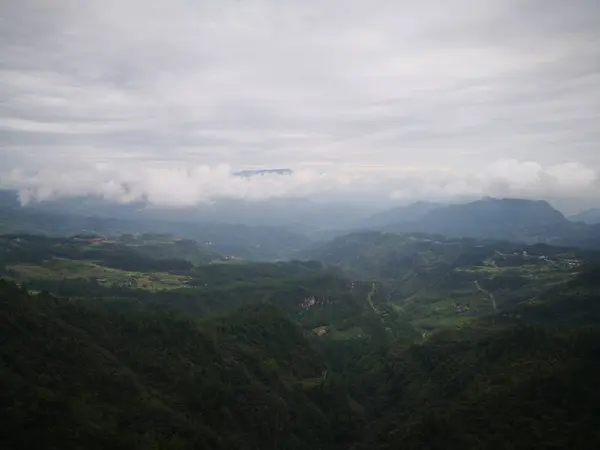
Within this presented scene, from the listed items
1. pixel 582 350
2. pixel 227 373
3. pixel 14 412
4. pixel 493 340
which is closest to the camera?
pixel 14 412

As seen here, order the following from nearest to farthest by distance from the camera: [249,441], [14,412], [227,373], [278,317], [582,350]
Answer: [14,412], [249,441], [582,350], [227,373], [278,317]

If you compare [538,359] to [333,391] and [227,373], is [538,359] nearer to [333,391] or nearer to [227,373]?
[333,391]

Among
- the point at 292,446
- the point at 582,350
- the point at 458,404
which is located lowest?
the point at 292,446

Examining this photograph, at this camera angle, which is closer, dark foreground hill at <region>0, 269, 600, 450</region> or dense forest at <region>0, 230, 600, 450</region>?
dark foreground hill at <region>0, 269, 600, 450</region>

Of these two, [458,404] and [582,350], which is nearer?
[458,404]

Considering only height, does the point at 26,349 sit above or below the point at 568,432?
above

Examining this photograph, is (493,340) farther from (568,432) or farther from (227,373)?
(227,373)

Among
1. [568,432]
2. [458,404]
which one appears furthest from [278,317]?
[568,432]

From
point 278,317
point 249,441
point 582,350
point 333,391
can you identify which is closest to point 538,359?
point 582,350

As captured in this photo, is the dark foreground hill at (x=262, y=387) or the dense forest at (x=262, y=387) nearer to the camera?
the dark foreground hill at (x=262, y=387)
